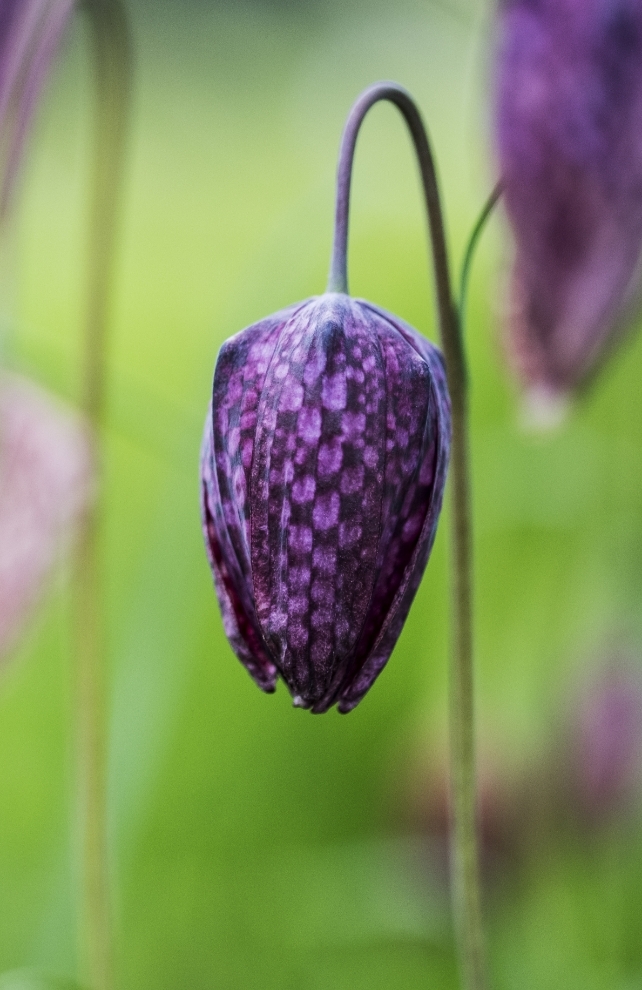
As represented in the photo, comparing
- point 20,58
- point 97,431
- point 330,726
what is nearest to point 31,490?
point 97,431

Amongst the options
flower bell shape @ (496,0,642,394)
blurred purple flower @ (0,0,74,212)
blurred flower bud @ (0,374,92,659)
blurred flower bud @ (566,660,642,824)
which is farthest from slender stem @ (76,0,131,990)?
blurred flower bud @ (566,660,642,824)

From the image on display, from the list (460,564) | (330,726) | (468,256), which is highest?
(468,256)

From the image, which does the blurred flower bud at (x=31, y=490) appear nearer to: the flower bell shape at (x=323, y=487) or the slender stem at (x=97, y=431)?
the slender stem at (x=97, y=431)

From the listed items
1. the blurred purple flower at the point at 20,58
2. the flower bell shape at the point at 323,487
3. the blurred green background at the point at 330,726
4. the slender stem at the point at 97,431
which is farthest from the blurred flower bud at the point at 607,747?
the blurred purple flower at the point at 20,58

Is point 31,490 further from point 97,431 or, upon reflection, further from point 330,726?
point 330,726

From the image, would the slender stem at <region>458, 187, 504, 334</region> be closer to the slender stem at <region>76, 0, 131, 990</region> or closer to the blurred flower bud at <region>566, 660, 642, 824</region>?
the slender stem at <region>76, 0, 131, 990</region>
